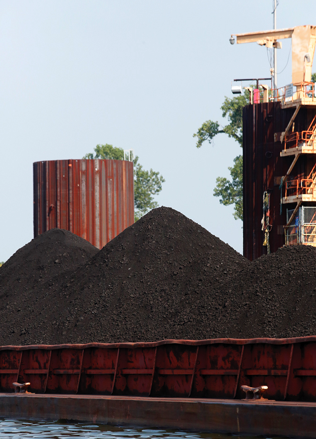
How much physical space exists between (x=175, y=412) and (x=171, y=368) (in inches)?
48.9

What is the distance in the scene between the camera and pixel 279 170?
3884cm

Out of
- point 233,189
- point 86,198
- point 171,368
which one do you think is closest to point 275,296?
point 171,368

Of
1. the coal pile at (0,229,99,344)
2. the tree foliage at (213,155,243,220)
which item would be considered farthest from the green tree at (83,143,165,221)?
the coal pile at (0,229,99,344)

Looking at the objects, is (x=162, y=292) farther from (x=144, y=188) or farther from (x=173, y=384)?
(x=144, y=188)

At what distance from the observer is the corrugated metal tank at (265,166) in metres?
38.7

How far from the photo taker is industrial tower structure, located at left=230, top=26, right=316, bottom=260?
37812 mm

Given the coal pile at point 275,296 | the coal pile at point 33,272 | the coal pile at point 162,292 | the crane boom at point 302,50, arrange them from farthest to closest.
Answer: the crane boom at point 302,50
the coal pile at point 33,272
the coal pile at point 162,292
the coal pile at point 275,296

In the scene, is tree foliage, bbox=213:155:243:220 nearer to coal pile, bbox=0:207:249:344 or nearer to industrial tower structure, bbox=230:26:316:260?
industrial tower structure, bbox=230:26:316:260

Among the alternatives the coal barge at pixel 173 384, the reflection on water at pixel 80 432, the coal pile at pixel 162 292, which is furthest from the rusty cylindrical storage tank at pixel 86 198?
the reflection on water at pixel 80 432

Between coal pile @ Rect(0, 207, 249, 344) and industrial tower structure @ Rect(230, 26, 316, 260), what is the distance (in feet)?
52.9

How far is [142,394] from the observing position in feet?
46.4

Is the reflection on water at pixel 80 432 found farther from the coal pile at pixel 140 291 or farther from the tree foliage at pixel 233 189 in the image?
the tree foliage at pixel 233 189

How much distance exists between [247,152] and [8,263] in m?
17.8

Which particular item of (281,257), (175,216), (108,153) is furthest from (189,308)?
(108,153)
